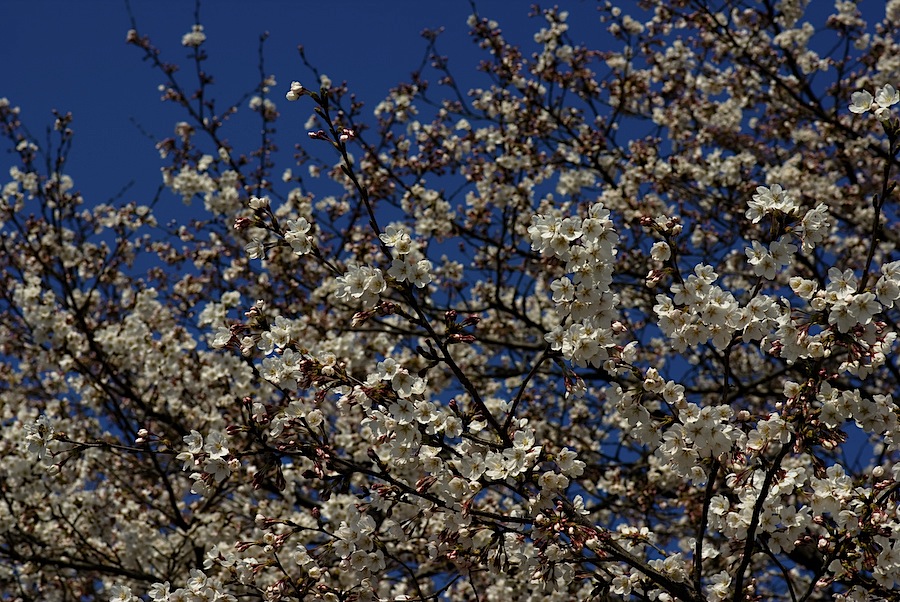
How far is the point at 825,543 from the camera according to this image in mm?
3797

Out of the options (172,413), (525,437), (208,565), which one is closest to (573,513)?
(525,437)

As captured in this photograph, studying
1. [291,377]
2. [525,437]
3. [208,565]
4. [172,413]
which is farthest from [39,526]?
[525,437]

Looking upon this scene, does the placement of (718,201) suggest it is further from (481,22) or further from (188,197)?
(188,197)

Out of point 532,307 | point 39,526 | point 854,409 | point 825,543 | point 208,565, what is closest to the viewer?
point 854,409

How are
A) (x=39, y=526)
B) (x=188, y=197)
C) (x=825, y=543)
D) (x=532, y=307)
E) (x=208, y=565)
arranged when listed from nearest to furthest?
(x=825, y=543) → (x=208, y=565) → (x=39, y=526) → (x=188, y=197) → (x=532, y=307)

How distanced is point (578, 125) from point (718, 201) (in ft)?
6.26

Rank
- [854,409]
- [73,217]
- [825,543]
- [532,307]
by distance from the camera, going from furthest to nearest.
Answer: [532,307] < [73,217] < [825,543] < [854,409]

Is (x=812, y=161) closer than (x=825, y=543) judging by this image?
No

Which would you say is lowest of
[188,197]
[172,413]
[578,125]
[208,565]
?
[208,565]

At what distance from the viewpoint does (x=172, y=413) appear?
8.45 meters

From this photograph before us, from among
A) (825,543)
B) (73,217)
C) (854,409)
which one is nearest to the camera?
(854,409)

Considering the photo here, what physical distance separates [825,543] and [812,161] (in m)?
7.50

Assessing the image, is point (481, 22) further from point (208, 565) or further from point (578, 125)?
point (208, 565)

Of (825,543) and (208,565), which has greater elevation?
(825,543)
